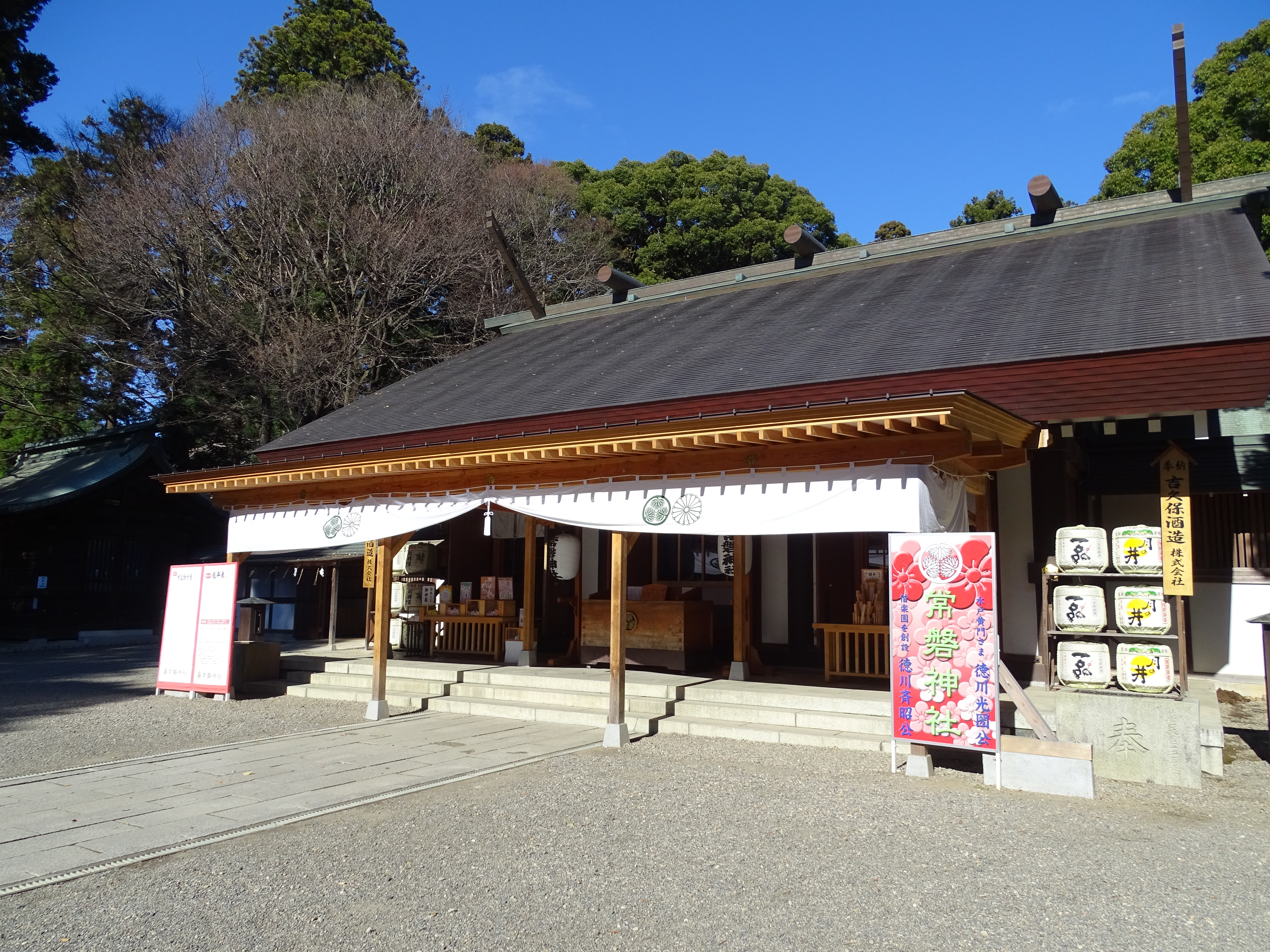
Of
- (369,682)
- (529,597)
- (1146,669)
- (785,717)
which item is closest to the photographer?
(1146,669)

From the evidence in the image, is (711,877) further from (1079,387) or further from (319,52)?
(319,52)

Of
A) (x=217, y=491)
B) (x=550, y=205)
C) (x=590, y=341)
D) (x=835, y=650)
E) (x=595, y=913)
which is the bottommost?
(x=595, y=913)

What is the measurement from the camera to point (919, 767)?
6297mm

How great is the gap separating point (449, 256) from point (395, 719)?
1629cm

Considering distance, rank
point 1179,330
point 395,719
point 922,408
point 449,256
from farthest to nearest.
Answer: point 449,256
point 395,719
point 1179,330
point 922,408

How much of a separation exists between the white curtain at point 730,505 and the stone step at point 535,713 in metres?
1.93

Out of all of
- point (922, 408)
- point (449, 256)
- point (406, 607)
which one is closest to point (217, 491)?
point (406, 607)

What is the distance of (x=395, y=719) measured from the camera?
9086 mm

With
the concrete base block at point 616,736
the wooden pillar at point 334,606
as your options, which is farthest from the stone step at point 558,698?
the wooden pillar at point 334,606

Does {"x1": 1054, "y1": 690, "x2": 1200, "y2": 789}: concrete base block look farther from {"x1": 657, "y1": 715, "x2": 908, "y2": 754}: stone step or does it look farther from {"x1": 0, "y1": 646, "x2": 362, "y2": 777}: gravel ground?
{"x1": 0, "y1": 646, "x2": 362, "y2": 777}: gravel ground

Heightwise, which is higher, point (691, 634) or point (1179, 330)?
point (1179, 330)

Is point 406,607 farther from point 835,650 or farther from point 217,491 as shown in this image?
point 835,650

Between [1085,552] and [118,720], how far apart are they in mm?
9647

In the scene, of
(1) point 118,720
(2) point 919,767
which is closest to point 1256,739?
(2) point 919,767
